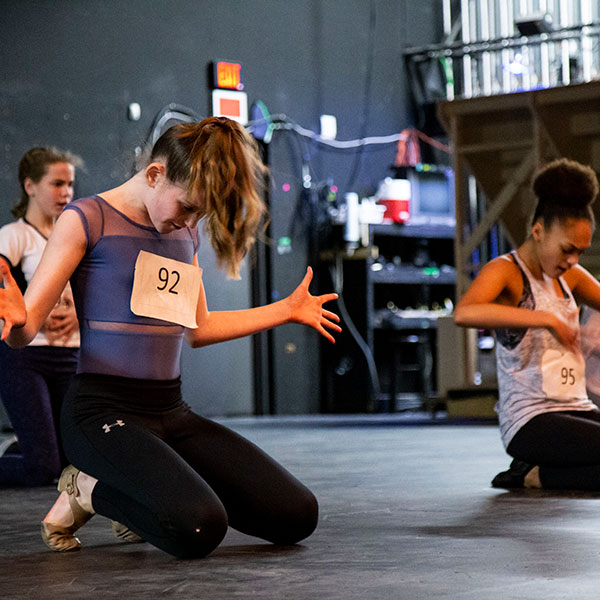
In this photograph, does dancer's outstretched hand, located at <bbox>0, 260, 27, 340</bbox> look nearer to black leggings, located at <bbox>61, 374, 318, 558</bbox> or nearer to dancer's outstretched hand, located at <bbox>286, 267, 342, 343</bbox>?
black leggings, located at <bbox>61, 374, 318, 558</bbox>

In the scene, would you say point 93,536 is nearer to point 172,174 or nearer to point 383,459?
point 172,174

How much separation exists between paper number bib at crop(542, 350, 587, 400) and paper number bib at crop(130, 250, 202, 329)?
4.17 ft

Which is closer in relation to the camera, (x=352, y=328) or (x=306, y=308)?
(x=306, y=308)

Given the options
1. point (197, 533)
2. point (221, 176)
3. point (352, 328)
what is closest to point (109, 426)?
point (197, 533)

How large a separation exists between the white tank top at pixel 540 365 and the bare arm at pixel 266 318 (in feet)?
3.38

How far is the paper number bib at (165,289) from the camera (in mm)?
2434

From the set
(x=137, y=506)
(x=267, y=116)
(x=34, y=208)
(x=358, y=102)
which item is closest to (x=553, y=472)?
(x=137, y=506)

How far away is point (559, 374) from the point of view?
337 centimetres

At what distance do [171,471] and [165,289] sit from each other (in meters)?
0.40

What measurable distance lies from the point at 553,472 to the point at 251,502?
1.27m

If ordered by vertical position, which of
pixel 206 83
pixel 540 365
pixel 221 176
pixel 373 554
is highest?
pixel 206 83

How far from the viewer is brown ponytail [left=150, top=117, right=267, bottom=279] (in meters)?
2.26

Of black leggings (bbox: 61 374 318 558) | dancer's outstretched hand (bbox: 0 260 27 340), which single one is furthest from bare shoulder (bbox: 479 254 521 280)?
dancer's outstretched hand (bbox: 0 260 27 340)

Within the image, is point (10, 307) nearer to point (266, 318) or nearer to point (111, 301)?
point (111, 301)
